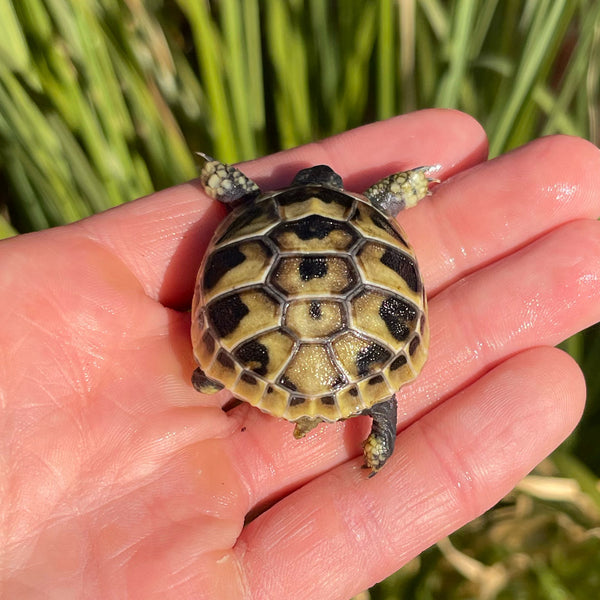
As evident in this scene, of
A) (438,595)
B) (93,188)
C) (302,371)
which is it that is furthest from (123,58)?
(438,595)

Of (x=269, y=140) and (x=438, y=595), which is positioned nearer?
(x=438, y=595)

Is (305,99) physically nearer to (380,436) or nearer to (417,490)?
(380,436)

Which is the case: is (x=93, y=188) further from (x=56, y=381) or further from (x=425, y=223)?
(x=425, y=223)

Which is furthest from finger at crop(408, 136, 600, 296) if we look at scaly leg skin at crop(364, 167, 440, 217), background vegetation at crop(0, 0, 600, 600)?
background vegetation at crop(0, 0, 600, 600)

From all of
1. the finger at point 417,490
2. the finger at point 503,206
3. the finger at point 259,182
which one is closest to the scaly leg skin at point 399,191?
the finger at point 503,206

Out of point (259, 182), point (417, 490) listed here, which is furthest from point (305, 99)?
point (417, 490)
